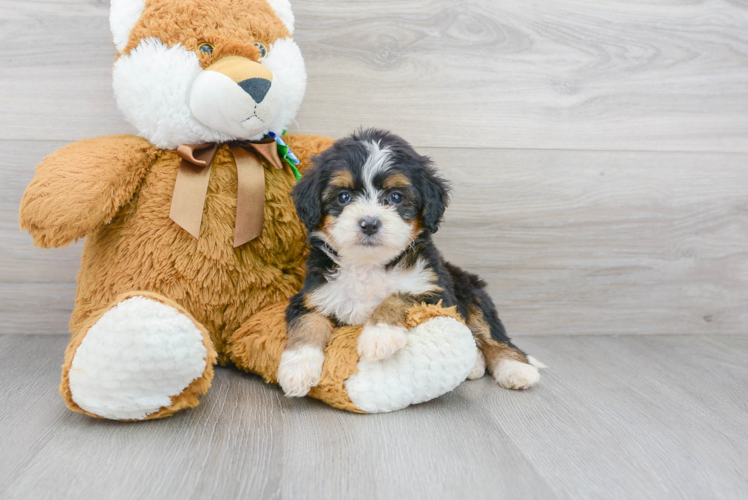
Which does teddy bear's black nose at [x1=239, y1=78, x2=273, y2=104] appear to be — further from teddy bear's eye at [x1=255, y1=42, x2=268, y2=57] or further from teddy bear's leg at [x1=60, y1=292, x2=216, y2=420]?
teddy bear's leg at [x1=60, y1=292, x2=216, y2=420]

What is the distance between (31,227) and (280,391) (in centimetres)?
86

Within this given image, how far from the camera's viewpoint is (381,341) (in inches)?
58.9

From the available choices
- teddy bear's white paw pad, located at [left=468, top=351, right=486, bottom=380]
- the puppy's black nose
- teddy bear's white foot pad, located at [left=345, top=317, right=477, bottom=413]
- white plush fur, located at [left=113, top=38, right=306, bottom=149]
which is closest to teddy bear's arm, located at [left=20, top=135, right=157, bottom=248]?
white plush fur, located at [left=113, top=38, right=306, bottom=149]

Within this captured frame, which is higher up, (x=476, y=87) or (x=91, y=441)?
(x=476, y=87)

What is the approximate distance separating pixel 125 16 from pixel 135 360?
3.46ft

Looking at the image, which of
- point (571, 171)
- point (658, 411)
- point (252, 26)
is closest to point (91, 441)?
point (252, 26)

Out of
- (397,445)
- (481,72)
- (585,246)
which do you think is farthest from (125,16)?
(585,246)

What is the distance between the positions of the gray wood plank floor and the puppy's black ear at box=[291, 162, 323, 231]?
547 millimetres

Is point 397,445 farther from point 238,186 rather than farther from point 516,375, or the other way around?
Answer: point 238,186

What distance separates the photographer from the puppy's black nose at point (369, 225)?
4.91 ft

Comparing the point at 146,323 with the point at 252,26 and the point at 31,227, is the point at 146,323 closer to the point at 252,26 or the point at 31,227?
the point at 31,227

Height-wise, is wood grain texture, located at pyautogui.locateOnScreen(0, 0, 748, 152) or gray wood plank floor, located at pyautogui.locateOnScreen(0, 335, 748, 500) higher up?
wood grain texture, located at pyautogui.locateOnScreen(0, 0, 748, 152)

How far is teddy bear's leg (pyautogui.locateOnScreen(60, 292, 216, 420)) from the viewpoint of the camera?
1359 millimetres

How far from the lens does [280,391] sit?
5.71 ft
